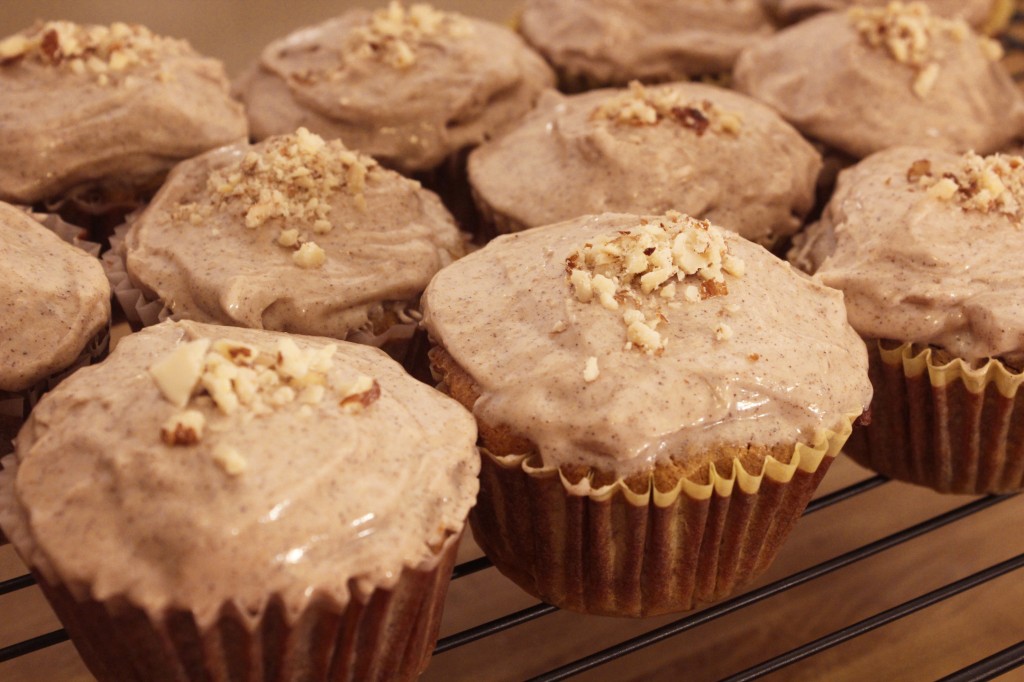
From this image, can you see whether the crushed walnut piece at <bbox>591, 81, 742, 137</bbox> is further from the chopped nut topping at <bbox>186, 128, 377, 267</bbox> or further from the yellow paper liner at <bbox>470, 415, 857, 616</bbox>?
the yellow paper liner at <bbox>470, 415, 857, 616</bbox>

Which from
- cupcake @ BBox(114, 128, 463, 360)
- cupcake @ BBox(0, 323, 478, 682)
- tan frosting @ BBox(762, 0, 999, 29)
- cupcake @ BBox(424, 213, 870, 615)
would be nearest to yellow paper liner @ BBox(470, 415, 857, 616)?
cupcake @ BBox(424, 213, 870, 615)

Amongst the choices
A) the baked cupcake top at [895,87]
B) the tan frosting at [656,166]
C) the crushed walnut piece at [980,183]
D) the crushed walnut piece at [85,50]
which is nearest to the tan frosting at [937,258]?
the crushed walnut piece at [980,183]

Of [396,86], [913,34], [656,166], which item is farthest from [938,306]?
[396,86]

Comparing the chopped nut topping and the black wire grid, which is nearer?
the black wire grid

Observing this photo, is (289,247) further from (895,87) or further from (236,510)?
(895,87)

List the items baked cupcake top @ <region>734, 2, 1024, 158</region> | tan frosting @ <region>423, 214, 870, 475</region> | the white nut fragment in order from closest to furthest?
the white nut fragment < tan frosting @ <region>423, 214, 870, 475</region> < baked cupcake top @ <region>734, 2, 1024, 158</region>

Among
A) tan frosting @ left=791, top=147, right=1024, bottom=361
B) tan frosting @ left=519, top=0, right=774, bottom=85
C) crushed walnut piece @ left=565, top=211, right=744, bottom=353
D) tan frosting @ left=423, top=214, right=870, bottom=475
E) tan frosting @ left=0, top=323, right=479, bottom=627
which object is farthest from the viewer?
tan frosting @ left=519, top=0, right=774, bottom=85

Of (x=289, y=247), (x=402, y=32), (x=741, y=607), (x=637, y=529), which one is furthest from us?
(x=402, y=32)
